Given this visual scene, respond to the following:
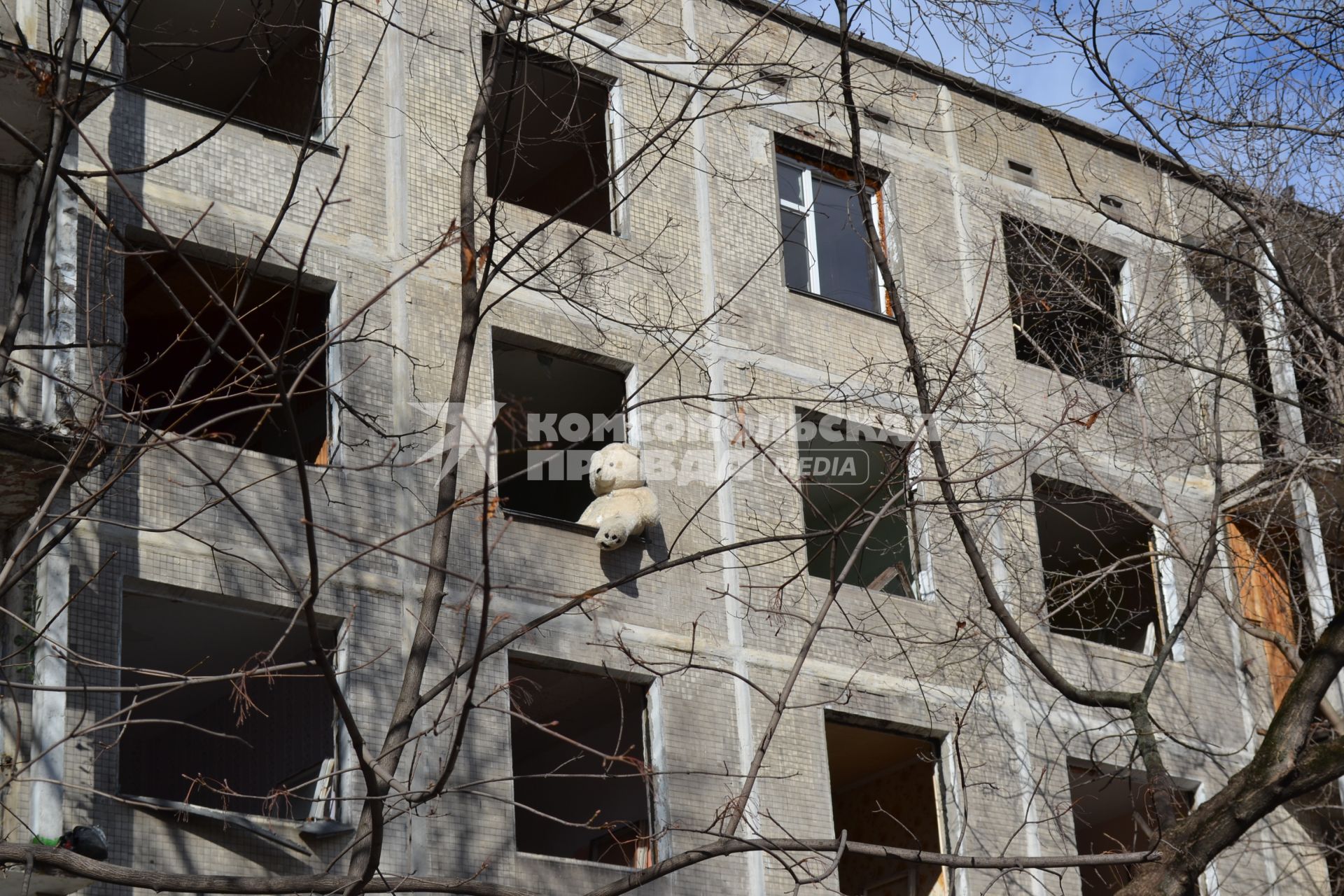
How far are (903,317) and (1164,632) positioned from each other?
7.88 metres

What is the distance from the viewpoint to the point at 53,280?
11055 millimetres

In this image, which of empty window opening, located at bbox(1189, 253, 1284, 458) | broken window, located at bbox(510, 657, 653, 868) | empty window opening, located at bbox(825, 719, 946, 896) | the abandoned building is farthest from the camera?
empty window opening, located at bbox(1189, 253, 1284, 458)

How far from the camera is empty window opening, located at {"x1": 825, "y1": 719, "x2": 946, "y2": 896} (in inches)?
595

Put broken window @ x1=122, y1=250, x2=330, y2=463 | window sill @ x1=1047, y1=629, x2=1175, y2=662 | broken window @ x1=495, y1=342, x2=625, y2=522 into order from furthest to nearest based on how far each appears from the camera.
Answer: window sill @ x1=1047, y1=629, x2=1175, y2=662 → broken window @ x1=495, y1=342, x2=625, y2=522 → broken window @ x1=122, y1=250, x2=330, y2=463

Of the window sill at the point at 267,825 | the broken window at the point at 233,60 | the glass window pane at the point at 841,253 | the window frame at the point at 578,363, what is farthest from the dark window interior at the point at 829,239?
the window sill at the point at 267,825

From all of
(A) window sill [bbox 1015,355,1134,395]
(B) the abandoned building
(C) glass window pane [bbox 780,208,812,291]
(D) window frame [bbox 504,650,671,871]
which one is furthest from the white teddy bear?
(A) window sill [bbox 1015,355,1134,395]

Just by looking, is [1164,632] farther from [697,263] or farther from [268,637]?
[268,637]

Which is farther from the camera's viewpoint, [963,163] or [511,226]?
[963,163]

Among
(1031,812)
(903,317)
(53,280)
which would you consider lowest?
(1031,812)

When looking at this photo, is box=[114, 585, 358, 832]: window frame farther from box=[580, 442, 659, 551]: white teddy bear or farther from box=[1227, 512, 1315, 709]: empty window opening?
box=[1227, 512, 1315, 709]: empty window opening

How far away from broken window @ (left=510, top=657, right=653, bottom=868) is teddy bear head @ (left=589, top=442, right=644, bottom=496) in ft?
4.87

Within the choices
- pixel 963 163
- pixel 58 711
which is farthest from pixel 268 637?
pixel 963 163

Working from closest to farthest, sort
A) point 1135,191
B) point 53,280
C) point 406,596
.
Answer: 1. point 53,280
2. point 406,596
3. point 1135,191

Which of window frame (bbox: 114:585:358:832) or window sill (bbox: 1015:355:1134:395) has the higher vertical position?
window sill (bbox: 1015:355:1134:395)
